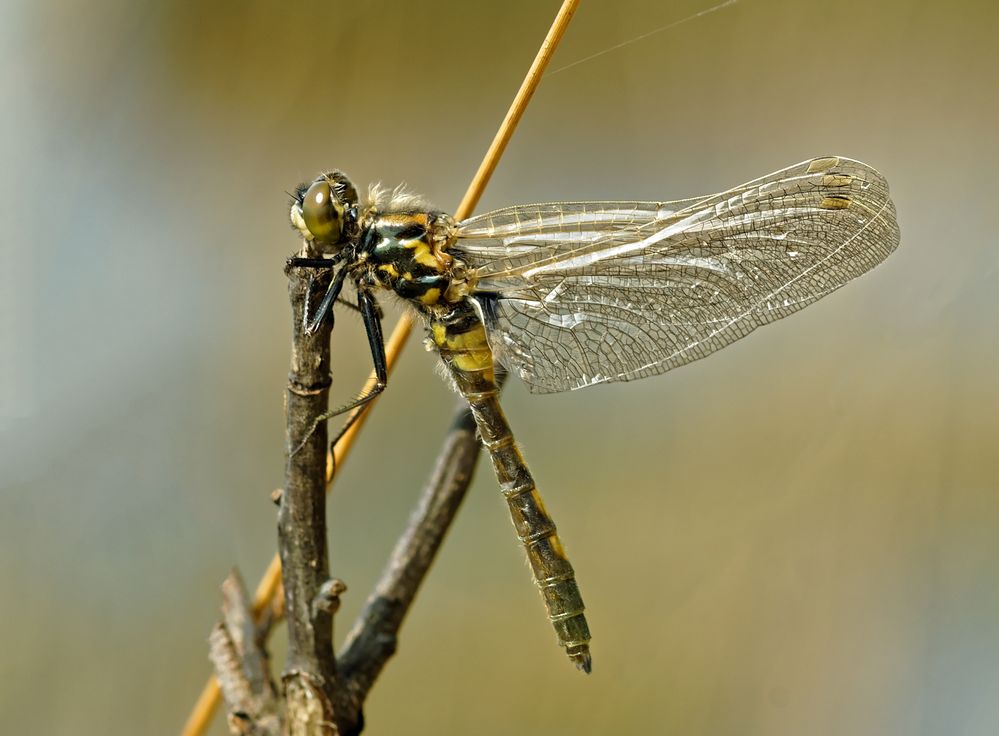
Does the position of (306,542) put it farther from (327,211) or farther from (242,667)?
(327,211)

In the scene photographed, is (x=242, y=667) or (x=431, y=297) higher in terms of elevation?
(x=431, y=297)

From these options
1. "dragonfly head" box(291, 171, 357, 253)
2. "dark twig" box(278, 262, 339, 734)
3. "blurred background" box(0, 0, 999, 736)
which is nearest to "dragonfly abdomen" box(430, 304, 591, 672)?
"dragonfly head" box(291, 171, 357, 253)

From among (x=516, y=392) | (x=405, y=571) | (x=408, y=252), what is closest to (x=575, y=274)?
(x=408, y=252)

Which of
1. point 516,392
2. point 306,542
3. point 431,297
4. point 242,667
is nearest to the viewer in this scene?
point 306,542

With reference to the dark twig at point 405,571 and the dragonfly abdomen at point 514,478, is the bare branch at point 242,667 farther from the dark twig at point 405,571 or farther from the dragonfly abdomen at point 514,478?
the dragonfly abdomen at point 514,478

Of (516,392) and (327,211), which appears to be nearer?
(327,211)

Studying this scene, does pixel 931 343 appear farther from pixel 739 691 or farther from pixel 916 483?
pixel 739 691
